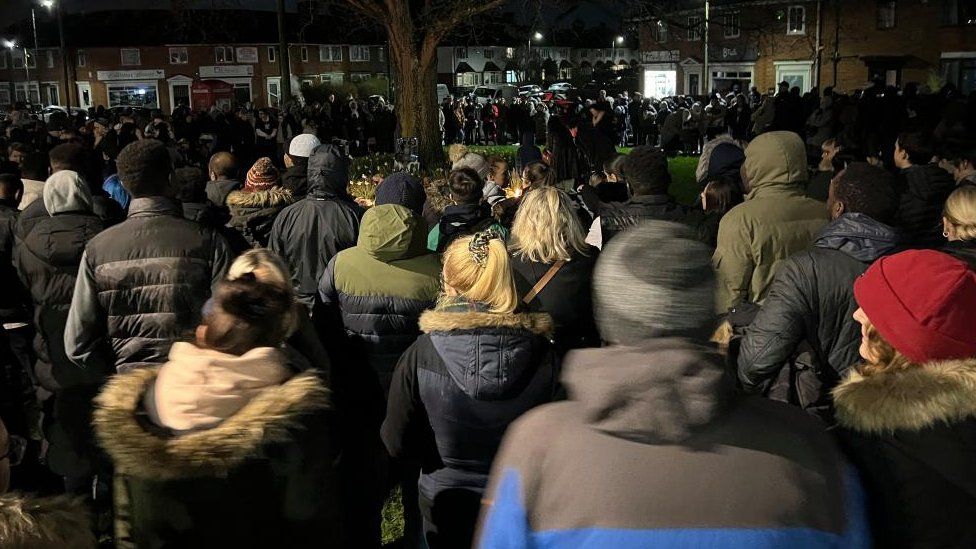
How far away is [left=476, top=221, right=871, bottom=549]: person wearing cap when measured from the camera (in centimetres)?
167

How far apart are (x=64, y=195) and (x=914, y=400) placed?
4.43 meters

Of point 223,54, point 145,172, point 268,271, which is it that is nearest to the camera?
point 268,271

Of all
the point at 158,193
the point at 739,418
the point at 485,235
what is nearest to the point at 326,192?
the point at 158,193

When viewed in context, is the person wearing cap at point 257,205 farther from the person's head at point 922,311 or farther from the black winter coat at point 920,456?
the black winter coat at point 920,456

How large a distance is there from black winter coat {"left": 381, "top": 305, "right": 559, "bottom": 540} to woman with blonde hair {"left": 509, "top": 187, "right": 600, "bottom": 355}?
3.52 feet

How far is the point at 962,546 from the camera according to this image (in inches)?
81.1

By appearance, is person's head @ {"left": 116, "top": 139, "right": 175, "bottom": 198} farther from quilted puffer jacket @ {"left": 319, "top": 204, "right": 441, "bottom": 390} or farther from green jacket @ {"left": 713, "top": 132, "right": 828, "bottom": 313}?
green jacket @ {"left": 713, "top": 132, "right": 828, "bottom": 313}

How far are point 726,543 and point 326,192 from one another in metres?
4.56

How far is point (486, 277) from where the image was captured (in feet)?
10.6

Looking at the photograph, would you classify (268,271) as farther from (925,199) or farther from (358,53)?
(358,53)

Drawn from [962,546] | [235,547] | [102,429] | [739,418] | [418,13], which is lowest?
[235,547]

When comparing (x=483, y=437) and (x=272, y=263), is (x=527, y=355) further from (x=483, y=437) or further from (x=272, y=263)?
(x=272, y=263)

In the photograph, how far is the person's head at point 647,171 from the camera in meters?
5.91

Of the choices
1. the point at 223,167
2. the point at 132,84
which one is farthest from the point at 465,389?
the point at 132,84
